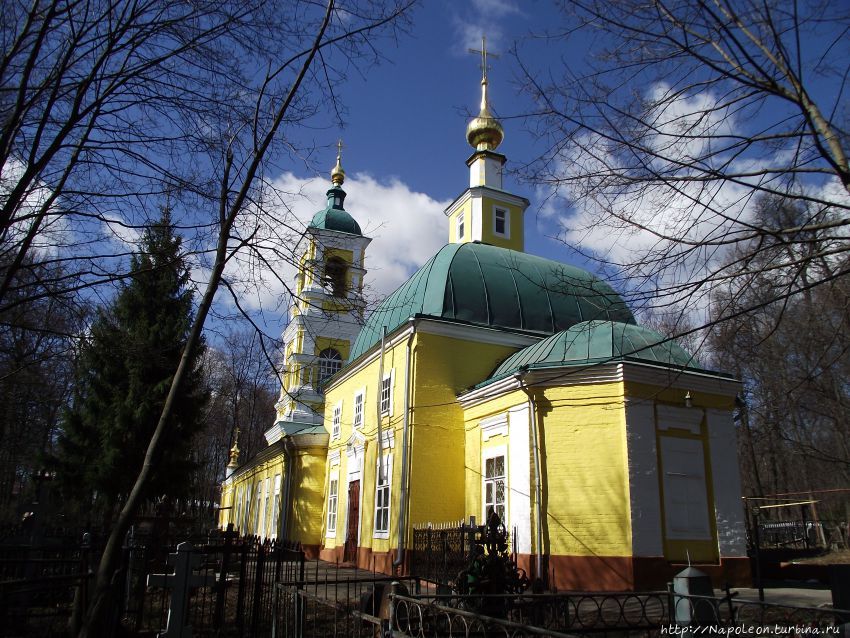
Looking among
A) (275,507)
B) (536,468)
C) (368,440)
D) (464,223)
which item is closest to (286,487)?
(275,507)

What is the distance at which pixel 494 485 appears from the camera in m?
14.9

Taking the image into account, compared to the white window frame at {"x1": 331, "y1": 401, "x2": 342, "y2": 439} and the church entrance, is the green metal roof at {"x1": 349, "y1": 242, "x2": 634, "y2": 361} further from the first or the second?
the church entrance

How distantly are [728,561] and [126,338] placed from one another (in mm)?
12092

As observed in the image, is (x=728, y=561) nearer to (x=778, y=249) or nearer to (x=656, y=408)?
(x=656, y=408)

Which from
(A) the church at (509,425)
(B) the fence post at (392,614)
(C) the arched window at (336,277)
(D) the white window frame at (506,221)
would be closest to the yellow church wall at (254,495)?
(A) the church at (509,425)

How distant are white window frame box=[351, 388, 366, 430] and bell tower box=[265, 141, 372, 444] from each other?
1.24 meters

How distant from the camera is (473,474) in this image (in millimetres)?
15883

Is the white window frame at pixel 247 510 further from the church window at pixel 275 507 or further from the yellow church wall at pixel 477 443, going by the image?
the yellow church wall at pixel 477 443

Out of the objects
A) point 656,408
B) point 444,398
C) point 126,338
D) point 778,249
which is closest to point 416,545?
point 444,398

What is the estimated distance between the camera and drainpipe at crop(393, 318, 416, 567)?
50.2ft

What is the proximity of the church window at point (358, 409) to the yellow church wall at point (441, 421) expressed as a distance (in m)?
4.09

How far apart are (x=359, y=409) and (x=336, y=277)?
13816 mm

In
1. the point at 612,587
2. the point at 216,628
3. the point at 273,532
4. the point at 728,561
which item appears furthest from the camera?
the point at 273,532

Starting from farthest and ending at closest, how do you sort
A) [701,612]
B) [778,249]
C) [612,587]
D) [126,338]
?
[612,587] < [126,338] < [701,612] < [778,249]
